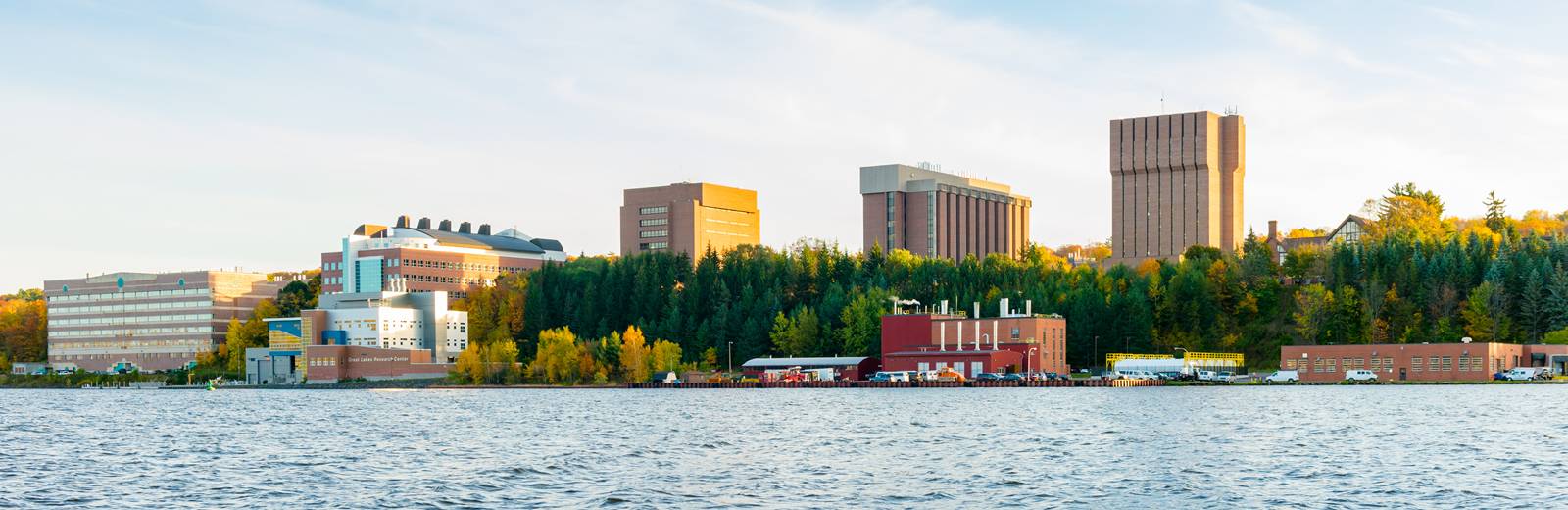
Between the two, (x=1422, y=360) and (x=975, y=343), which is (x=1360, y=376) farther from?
(x=975, y=343)

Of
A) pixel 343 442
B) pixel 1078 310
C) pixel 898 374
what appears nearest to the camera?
pixel 343 442

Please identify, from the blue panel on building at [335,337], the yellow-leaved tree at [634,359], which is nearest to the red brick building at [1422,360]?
the yellow-leaved tree at [634,359]

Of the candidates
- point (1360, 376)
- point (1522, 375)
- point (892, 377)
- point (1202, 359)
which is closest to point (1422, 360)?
point (1360, 376)

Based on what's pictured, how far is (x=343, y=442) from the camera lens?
76.2 metres

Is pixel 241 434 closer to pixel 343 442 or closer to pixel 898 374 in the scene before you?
pixel 343 442

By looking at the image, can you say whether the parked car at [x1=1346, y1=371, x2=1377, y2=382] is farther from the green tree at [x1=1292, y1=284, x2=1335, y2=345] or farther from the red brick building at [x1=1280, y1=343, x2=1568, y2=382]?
the green tree at [x1=1292, y1=284, x2=1335, y2=345]

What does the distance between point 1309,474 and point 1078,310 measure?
369 ft

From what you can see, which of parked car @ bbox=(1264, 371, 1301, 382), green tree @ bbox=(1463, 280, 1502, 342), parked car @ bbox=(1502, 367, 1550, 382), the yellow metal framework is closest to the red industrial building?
the yellow metal framework

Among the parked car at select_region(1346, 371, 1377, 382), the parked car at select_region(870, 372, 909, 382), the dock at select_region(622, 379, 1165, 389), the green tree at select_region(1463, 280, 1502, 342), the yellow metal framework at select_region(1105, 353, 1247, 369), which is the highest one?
the green tree at select_region(1463, 280, 1502, 342)

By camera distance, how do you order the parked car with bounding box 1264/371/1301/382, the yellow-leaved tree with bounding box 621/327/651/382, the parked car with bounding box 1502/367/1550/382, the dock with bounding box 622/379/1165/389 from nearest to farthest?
1. the parked car with bounding box 1502/367/1550/382
2. the parked car with bounding box 1264/371/1301/382
3. the dock with bounding box 622/379/1165/389
4. the yellow-leaved tree with bounding box 621/327/651/382

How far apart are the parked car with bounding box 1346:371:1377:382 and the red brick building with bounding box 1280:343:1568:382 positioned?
0.79 m

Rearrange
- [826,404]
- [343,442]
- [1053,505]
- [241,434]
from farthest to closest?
[826,404] → [241,434] → [343,442] → [1053,505]

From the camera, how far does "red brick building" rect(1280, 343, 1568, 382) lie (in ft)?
468

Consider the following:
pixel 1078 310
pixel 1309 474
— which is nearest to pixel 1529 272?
pixel 1078 310
